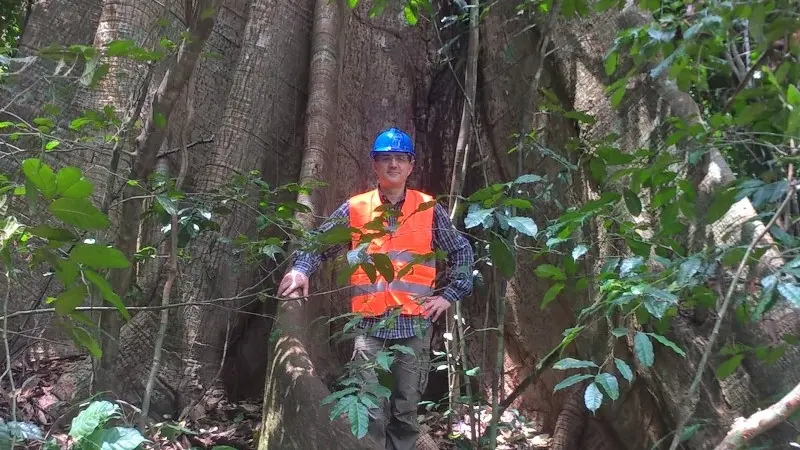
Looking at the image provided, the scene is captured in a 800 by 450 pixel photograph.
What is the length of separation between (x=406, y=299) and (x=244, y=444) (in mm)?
1072

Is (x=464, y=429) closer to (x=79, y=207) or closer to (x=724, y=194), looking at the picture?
(x=724, y=194)

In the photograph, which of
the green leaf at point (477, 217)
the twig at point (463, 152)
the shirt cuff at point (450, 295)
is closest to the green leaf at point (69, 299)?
the green leaf at point (477, 217)

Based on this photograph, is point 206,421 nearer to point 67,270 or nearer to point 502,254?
point 502,254

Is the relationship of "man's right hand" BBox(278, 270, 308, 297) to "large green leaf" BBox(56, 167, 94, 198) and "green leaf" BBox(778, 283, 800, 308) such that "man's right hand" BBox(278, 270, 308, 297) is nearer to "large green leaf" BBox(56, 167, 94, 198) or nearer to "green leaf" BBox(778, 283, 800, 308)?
"large green leaf" BBox(56, 167, 94, 198)

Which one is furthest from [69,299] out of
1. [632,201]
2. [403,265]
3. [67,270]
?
[632,201]

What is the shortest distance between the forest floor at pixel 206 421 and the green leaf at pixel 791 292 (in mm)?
1494

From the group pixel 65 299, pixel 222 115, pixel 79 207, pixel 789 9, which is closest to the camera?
pixel 79 207

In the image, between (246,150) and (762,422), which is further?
(246,150)

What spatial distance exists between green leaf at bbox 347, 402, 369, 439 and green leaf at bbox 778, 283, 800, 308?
1.06 meters

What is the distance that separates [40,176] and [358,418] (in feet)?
3.38

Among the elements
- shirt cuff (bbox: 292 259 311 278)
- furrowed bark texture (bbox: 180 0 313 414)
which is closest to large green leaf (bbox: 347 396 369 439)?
shirt cuff (bbox: 292 259 311 278)

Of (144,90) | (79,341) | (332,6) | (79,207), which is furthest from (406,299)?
(332,6)

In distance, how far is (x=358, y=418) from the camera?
68.7 inches

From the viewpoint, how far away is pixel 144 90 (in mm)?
1854
